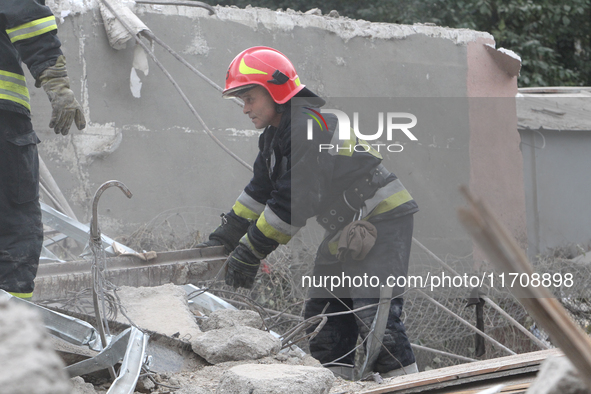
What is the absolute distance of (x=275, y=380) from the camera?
2.10 m

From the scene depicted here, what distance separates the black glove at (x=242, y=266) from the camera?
128 inches

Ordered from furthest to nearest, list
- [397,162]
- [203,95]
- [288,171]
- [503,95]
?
1. [503,95]
2. [397,162]
3. [203,95]
4. [288,171]

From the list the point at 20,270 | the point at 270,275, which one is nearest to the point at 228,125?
the point at 270,275

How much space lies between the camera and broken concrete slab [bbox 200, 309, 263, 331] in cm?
309

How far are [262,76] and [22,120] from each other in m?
1.27

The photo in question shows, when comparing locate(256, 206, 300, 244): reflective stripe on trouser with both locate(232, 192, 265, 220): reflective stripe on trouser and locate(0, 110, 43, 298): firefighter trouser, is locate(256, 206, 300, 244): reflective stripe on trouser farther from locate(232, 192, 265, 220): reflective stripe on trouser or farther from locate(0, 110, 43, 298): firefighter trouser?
locate(0, 110, 43, 298): firefighter trouser

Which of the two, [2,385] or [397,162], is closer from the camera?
[2,385]

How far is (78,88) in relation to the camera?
16.0 ft

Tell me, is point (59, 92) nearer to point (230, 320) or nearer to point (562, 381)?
point (230, 320)

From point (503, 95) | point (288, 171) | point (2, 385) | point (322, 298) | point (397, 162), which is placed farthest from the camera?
point (503, 95)

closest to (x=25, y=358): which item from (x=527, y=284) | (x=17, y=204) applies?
(x=527, y=284)

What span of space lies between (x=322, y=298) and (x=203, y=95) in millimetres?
2460

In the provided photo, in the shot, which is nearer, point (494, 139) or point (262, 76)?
point (262, 76)

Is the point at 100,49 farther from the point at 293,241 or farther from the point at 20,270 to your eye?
the point at 20,270
